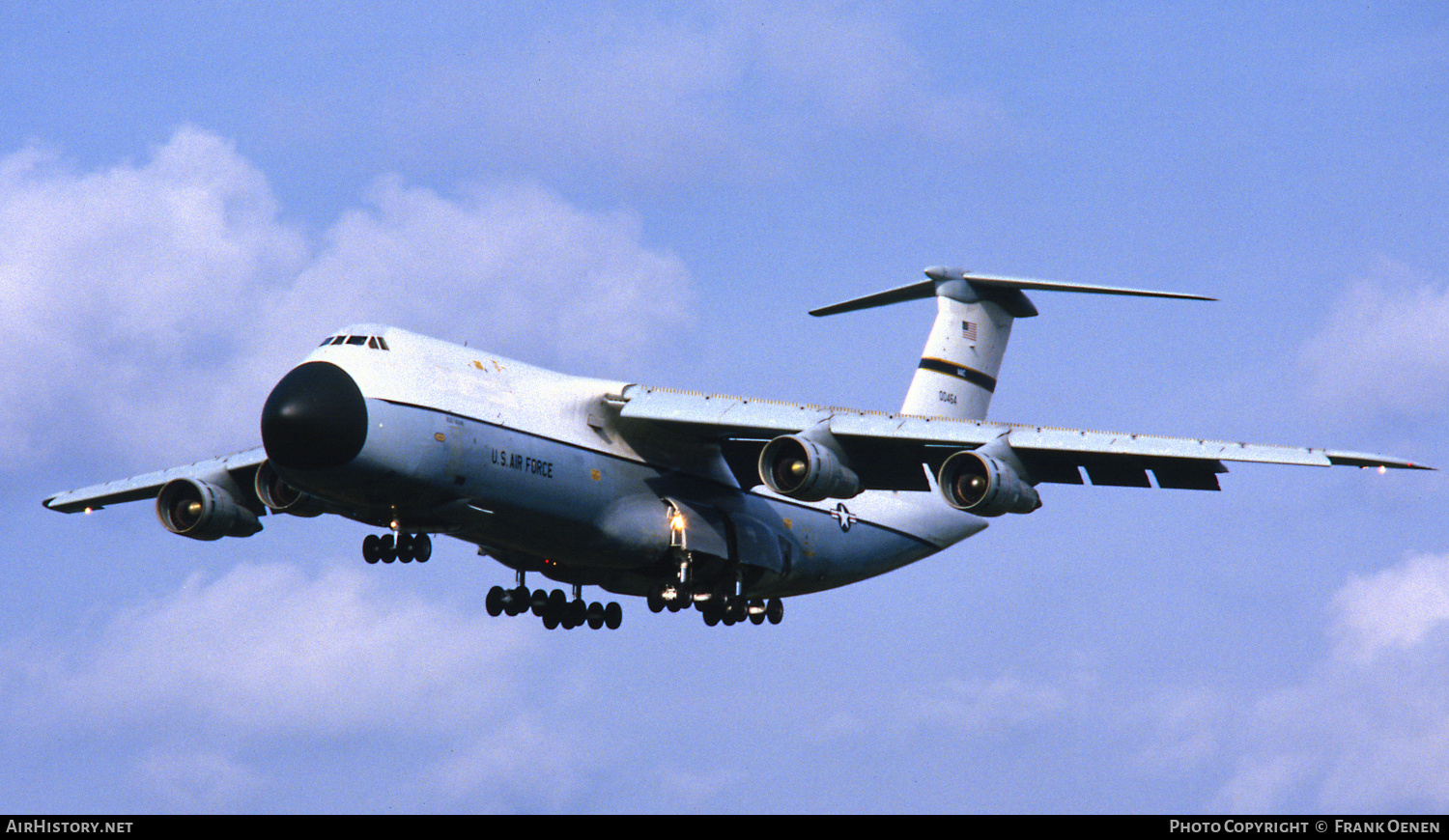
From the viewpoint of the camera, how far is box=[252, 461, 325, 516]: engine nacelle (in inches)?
956

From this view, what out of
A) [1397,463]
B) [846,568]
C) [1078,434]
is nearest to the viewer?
[1397,463]

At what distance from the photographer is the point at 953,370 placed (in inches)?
1112

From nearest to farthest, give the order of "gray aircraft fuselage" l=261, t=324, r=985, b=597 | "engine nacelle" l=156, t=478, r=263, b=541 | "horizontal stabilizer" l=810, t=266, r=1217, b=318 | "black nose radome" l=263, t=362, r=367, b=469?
"black nose radome" l=263, t=362, r=367, b=469 < "gray aircraft fuselage" l=261, t=324, r=985, b=597 < "engine nacelle" l=156, t=478, r=263, b=541 < "horizontal stabilizer" l=810, t=266, r=1217, b=318

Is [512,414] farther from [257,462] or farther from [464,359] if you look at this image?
[257,462]

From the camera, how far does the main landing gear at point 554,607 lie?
25109 millimetres

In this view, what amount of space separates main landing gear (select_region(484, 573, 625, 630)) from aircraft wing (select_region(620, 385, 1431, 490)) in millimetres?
3049

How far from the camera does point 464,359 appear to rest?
71.8 ft

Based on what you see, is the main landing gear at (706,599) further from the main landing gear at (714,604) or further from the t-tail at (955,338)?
the t-tail at (955,338)

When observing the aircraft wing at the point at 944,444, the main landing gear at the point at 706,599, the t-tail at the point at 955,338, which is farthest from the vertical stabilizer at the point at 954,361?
the main landing gear at the point at 706,599

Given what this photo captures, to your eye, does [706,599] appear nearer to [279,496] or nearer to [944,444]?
[944,444]

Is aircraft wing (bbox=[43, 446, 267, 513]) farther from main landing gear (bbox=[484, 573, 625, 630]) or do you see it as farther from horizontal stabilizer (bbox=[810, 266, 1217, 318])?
horizontal stabilizer (bbox=[810, 266, 1217, 318])

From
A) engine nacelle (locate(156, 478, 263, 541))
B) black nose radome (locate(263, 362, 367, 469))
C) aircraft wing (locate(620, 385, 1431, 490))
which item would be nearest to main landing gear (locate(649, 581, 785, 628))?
aircraft wing (locate(620, 385, 1431, 490))
